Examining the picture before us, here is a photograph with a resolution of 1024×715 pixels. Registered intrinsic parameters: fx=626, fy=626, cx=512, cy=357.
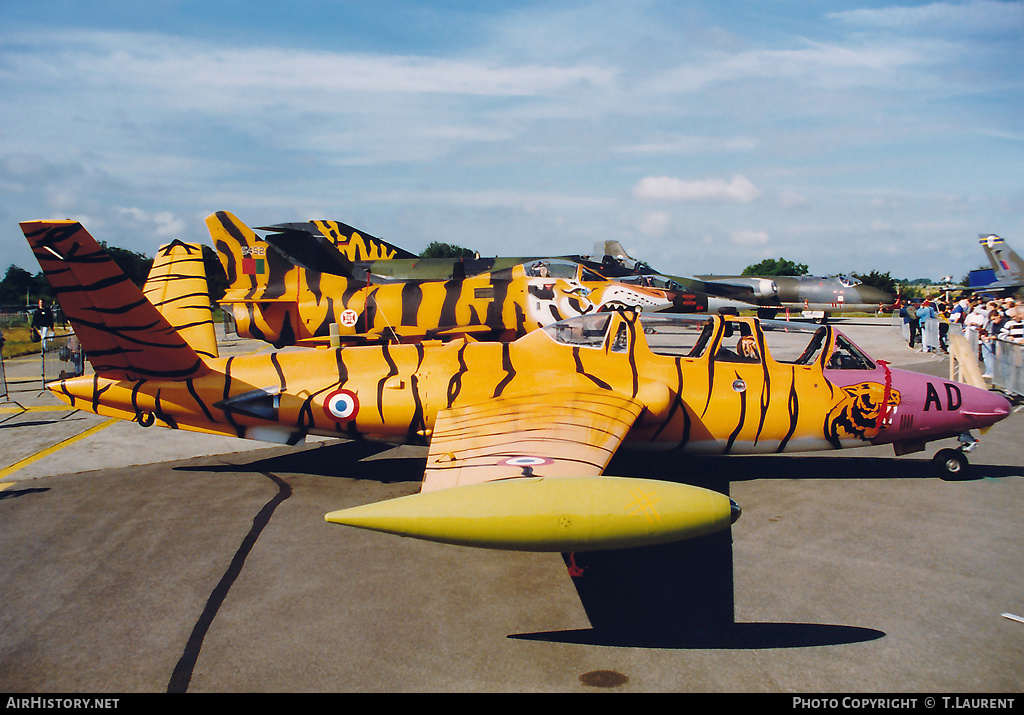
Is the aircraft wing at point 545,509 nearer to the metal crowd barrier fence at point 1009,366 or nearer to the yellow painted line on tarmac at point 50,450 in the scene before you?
the yellow painted line on tarmac at point 50,450

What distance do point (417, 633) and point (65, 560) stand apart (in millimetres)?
4034

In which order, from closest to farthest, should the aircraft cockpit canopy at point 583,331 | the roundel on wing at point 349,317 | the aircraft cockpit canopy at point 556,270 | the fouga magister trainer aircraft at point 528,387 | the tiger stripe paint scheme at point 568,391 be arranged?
1. the fouga magister trainer aircraft at point 528,387
2. the tiger stripe paint scheme at point 568,391
3. the aircraft cockpit canopy at point 583,331
4. the roundel on wing at point 349,317
5. the aircraft cockpit canopy at point 556,270

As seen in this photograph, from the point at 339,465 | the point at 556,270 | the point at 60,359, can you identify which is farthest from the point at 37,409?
the point at 556,270

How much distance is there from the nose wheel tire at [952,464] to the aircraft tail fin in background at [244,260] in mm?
15748

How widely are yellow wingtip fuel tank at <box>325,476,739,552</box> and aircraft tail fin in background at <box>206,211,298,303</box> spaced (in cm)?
1480

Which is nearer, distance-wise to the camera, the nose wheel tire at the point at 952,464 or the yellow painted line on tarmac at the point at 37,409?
the nose wheel tire at the point at 952,464

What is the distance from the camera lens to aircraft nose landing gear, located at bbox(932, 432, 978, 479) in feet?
28.1

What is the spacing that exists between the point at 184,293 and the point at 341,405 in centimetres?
351

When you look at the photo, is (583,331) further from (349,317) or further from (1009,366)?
(1009,366)

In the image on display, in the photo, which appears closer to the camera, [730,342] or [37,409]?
[730,342]

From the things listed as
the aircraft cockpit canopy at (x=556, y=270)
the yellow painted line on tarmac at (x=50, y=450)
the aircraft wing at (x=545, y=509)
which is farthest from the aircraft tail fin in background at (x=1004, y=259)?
the yellow painted line on tarmac at (x=50, y=450)

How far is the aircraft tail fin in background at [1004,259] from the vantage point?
1170 inches

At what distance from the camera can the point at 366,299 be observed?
55.2 ft
